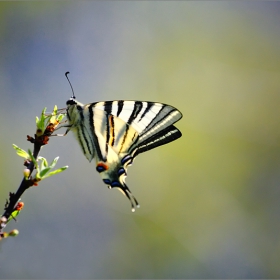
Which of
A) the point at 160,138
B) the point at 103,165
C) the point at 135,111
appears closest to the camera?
the point at 103,165

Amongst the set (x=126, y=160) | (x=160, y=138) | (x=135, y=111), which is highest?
(x=135, y=111)

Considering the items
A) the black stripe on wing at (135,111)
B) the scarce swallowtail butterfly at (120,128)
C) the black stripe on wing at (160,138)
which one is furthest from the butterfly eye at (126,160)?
the black stripe on wing at (135,111)

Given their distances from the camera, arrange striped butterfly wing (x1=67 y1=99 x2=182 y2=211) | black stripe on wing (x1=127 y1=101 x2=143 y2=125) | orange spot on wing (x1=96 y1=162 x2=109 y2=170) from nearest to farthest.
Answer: orange spot on wing (x1=96 y1=162 x2=109 y2=170), striped butterfly wing (x1=67 y1=99 x2=182 y2=211), black stripe on wing (x1=127 y1=101 x2=143 y2=125)

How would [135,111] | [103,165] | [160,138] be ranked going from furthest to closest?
[135,111] < [160,138] < [103,165]

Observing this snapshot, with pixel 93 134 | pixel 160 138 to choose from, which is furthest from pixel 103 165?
pixel 160 138

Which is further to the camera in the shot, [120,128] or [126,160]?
[120,128]

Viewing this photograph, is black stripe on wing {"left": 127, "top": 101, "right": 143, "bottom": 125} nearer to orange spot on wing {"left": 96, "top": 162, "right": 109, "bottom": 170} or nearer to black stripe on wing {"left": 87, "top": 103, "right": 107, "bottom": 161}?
black stripe on wing {"left": 87, "top": 103, "right": 107, "bottom": 161}

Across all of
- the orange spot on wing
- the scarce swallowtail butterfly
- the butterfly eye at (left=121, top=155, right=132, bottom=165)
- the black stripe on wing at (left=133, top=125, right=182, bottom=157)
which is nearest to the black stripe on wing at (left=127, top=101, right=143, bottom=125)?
the scarce swallowtail butterfly

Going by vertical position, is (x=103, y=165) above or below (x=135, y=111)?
below

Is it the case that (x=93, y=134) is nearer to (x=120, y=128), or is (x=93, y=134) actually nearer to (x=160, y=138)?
(x=120, y=128)

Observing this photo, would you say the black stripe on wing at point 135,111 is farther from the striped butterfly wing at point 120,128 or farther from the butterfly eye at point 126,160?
the butterfly eye at point 126,160
